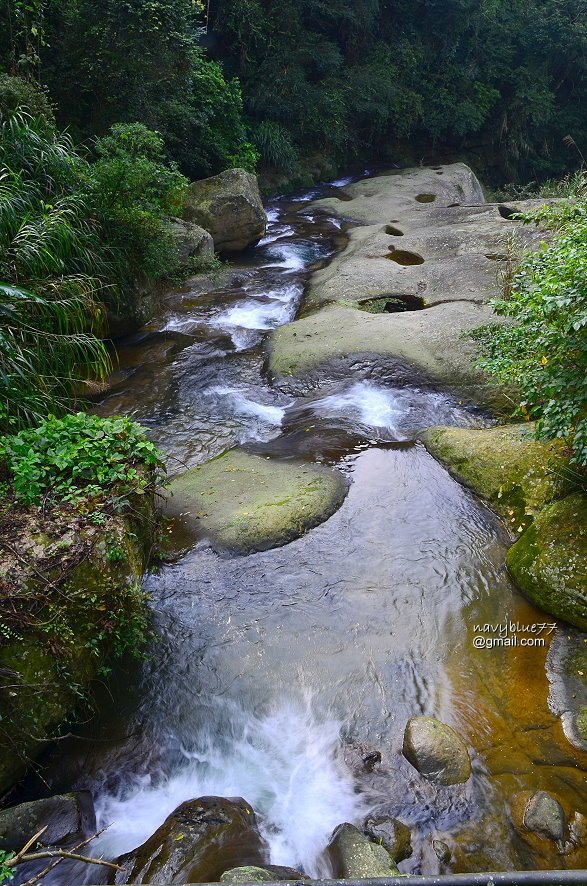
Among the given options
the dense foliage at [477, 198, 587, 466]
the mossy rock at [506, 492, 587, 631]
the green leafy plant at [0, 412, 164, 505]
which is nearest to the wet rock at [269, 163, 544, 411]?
the dense foliage at [477, 198, 587, 466]

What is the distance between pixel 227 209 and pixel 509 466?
885 centimetres

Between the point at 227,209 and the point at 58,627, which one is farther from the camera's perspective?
the point at 227,209

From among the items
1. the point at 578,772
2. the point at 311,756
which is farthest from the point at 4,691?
the point at 578,772

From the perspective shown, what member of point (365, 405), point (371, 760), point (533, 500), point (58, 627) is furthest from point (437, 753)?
point (365, 405)

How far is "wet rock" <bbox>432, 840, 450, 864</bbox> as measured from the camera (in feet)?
11.2

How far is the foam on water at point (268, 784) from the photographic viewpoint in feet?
11.8

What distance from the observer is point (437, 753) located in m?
3.80

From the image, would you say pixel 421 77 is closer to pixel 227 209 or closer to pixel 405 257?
pixel 405 257

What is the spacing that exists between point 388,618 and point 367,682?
60 centimetres

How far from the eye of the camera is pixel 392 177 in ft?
61.1

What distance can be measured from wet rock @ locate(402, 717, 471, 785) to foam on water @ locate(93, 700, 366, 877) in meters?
0.44

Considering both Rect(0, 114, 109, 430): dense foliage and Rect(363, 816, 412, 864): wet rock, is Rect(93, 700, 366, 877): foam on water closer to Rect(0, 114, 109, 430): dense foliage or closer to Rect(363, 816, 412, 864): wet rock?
Rect(363, 816, 412, 864): wet rock

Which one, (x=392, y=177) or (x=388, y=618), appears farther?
(x=392, y=177)

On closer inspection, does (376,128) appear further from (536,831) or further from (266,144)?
(536,831)
